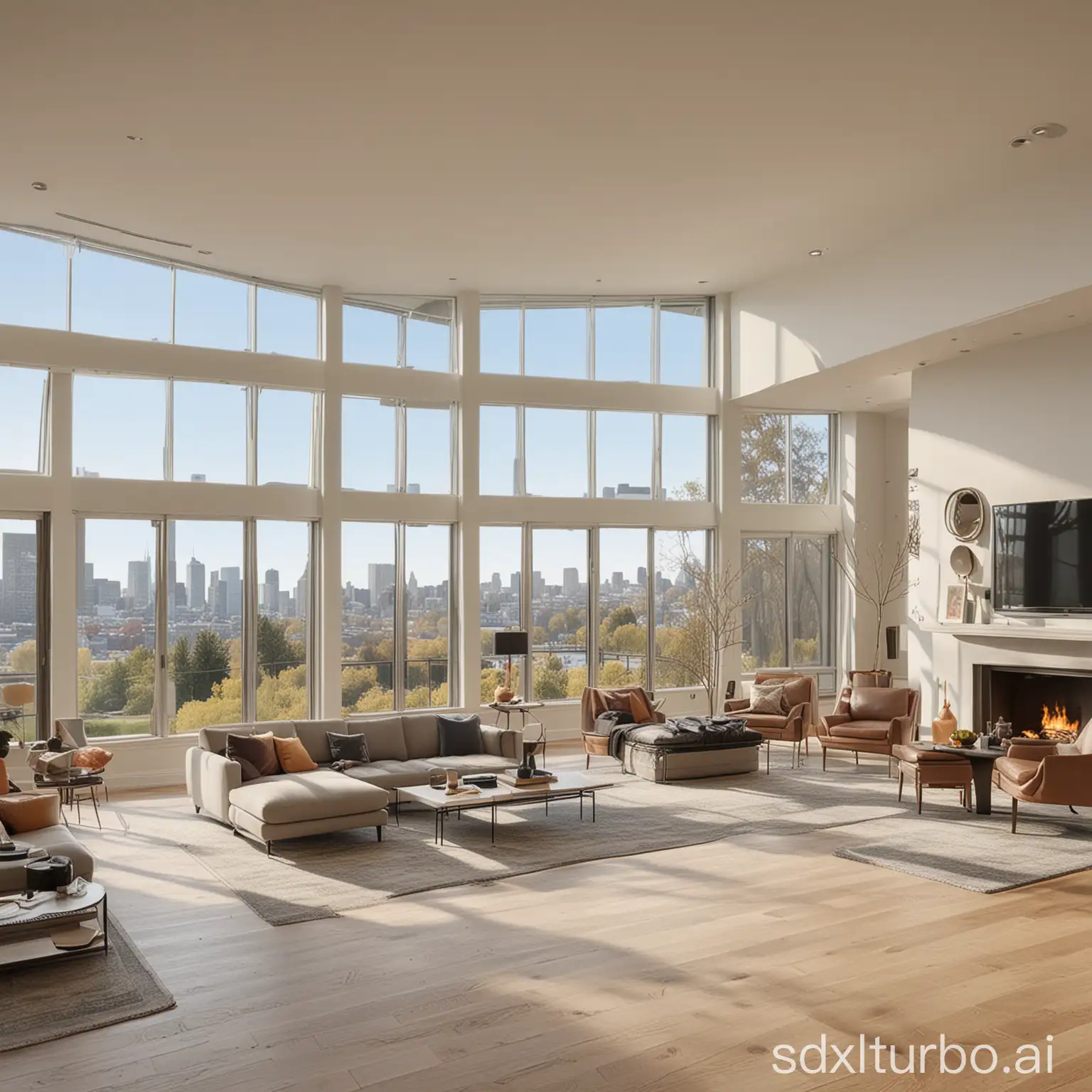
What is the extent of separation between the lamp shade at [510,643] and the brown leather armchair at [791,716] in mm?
2522

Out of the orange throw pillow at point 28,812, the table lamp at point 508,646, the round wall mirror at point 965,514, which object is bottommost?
the orange throw pillow at point 28,812

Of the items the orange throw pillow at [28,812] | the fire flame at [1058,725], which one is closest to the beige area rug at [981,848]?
the fire flame at [1058,725]

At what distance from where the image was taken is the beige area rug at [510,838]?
22.5 feet

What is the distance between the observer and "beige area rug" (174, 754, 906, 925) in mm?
6871

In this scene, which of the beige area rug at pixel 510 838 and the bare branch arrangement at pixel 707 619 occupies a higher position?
the bare branch arrangement at pixel 707 619

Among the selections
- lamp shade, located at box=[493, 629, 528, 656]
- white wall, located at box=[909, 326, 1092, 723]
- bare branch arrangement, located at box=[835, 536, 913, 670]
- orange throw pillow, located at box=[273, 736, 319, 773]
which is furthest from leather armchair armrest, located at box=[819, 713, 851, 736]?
orange throw pillow, located at box=[273, 736, 319, 773]

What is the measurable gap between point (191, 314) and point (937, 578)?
8842 millimetres

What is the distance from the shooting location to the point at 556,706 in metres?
13.6

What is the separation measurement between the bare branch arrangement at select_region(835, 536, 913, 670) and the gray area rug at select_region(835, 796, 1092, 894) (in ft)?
20.9

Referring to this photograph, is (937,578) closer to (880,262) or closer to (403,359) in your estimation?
(880,262)

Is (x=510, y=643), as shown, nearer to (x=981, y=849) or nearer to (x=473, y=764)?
(x=473, y=764)

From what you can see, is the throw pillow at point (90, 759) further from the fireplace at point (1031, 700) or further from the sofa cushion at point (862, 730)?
the fireplace at point (1031, 700)

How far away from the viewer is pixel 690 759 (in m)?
10.7

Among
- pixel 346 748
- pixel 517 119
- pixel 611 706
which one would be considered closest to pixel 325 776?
pixel 346 748
